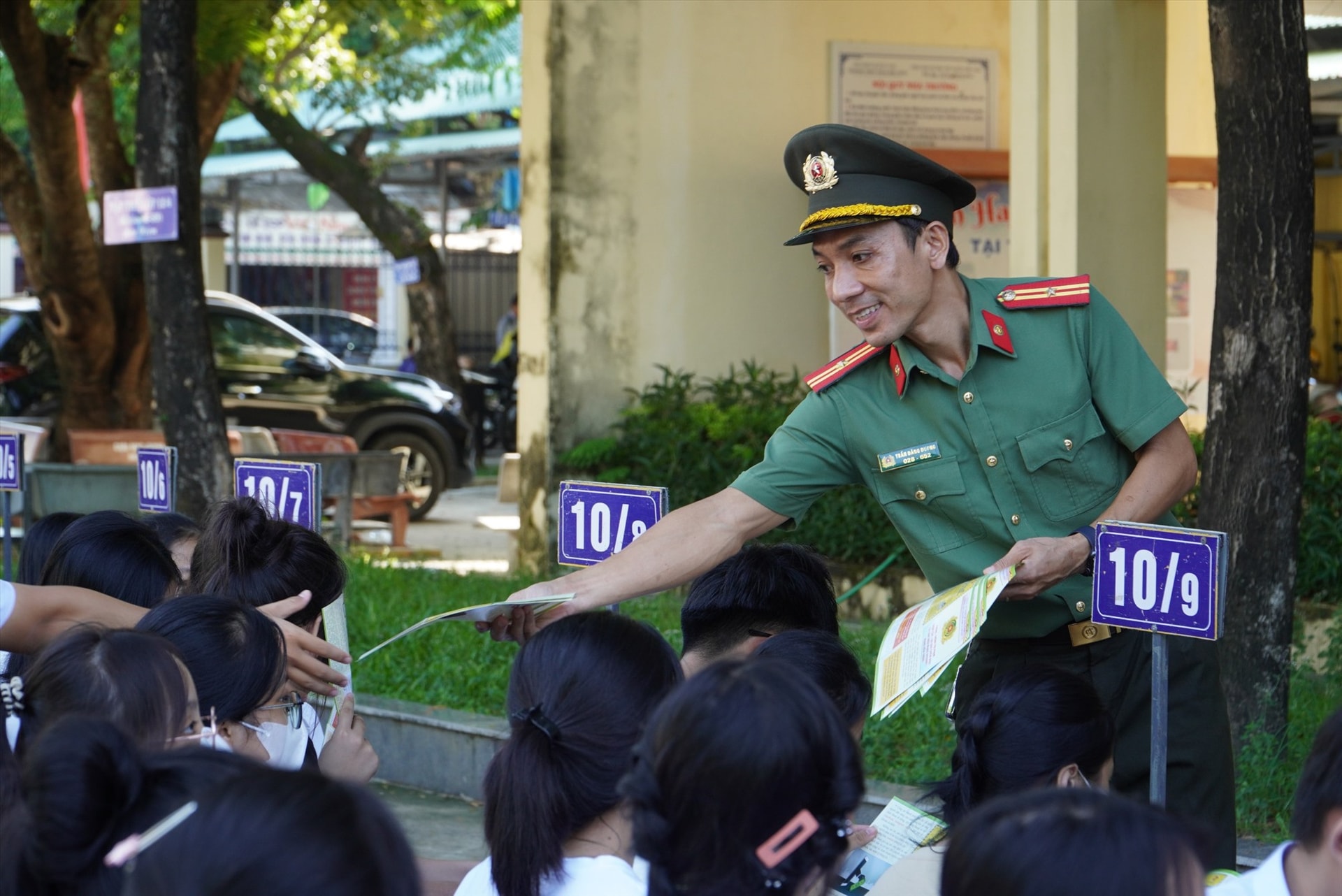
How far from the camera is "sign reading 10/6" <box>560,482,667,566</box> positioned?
360cm

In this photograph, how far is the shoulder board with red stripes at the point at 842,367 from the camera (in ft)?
10.9

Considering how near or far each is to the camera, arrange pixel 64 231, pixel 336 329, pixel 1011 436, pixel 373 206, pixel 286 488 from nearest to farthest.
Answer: pixel 1011 436 → pixel 286 488 → pixel 64 231 → pixel 373 206 → pixel 336 329

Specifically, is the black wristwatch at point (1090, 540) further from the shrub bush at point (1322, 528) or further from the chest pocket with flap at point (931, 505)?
the shrub bush at point (1322, 528)

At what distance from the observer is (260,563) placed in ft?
12.2

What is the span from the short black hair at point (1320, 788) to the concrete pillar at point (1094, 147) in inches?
191

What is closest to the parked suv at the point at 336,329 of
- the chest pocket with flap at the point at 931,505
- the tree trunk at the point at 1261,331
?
the tree trunk at the point at 1261,331

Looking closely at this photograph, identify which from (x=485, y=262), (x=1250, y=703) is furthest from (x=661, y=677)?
(x=485, y=262)

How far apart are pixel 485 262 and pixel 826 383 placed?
20.1 meters

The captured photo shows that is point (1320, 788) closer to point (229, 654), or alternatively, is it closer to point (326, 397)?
point (229, 654)

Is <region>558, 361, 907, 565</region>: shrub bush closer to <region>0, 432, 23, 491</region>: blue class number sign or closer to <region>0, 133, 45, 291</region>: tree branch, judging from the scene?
<region>0, 432, 23, 491</region>: blue class number sign

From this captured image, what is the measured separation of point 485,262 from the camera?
2311cm

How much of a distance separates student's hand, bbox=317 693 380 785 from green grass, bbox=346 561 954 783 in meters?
2.01

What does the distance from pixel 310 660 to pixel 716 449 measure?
5.17m

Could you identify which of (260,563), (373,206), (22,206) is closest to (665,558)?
(260,563)
